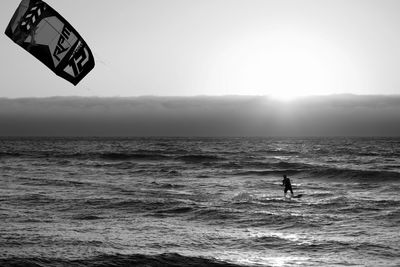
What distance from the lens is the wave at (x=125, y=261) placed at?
1134cm

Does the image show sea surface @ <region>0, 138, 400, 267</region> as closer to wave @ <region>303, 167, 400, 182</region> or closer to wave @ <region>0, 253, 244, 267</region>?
wave @ <region>0, 253, 244, 267</region>

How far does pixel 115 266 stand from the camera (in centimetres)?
1133

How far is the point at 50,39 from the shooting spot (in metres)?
9.29

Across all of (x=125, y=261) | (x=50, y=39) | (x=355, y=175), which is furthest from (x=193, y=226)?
(x=355, y=175)

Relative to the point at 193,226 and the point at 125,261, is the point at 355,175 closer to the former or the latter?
the point at 193,226

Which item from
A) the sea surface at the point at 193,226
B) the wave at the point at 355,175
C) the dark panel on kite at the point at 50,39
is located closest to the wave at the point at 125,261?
the sea surface at the point at 193,226

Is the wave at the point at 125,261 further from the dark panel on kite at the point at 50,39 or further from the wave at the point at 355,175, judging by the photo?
the wave at the point at 355,175

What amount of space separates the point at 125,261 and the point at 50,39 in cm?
540

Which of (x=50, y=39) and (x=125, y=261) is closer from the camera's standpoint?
(x=50, y=39)

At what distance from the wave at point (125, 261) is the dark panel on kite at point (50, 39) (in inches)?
175

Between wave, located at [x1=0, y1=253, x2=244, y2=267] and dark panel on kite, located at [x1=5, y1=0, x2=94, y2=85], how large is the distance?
4441 millimetres

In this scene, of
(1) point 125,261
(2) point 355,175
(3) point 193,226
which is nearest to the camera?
(1) point 125,261

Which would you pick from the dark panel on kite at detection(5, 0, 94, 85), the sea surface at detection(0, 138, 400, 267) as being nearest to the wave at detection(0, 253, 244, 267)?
the sea surface at detection(0, 138, 400, 267)

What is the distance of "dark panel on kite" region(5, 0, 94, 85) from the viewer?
30.0 ft
